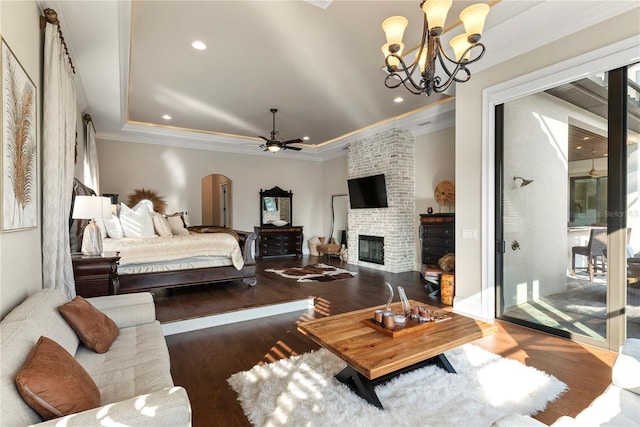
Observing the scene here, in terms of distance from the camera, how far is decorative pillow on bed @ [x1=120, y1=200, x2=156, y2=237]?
4.64 meters

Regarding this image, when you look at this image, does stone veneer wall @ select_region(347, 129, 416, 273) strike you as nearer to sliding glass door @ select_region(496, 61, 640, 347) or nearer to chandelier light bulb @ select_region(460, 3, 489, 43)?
sliding glass door @ select_region(496, 61, 640, 347)

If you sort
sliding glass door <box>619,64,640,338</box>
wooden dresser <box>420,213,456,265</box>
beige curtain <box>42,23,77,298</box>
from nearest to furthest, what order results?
1. beige curtain <box>42,23,77,298</box>
2. sliding glass door <box>619,64,640,338</box>
3. wooden dresser <box>420,213,456,265</box>

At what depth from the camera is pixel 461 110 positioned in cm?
386

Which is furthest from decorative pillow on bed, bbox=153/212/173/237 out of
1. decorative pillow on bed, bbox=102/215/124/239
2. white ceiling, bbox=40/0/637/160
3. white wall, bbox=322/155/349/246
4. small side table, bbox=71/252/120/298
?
white wall, bbox=322/155/349/246

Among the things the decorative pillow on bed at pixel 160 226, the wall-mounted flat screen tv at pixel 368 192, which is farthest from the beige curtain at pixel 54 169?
the wall-mounted flat screen tv at pixel 368 192

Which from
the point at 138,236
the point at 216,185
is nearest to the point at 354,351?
the point at 138,236

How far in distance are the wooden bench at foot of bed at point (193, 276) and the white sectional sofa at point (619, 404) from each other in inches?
172

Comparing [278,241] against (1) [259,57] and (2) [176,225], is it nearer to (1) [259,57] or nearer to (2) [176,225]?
(2) [176,225]

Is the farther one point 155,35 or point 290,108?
point 290,108

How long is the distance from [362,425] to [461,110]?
3.58 m

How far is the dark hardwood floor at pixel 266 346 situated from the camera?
6.83 feet

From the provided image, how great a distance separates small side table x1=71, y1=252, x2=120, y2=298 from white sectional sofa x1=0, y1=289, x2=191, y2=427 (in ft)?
2.53

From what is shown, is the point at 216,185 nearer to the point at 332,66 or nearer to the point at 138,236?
the point at 138,236

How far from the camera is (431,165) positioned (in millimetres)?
6438
